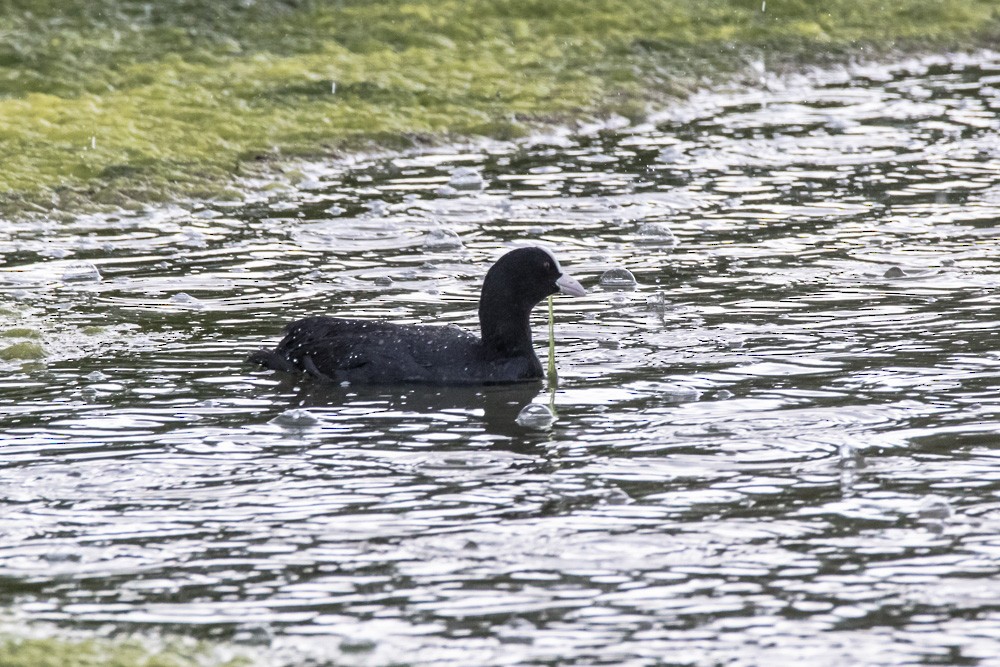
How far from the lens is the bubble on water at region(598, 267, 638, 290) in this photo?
44.1 feet

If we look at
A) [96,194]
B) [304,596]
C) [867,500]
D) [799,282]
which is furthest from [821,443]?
[96,194]

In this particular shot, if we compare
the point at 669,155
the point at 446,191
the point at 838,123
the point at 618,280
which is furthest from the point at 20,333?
the point at 838,123

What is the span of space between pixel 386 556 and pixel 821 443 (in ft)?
9.70

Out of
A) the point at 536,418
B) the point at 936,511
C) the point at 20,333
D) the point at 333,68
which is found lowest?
the point at 936,511

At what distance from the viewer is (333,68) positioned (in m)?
22.8

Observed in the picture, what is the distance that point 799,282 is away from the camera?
13484 millimetres

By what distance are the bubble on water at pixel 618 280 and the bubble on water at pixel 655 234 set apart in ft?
5.38

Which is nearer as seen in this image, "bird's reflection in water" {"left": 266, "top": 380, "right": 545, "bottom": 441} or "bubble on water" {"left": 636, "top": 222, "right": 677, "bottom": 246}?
"bird's reflection in water" {"left": 266, "top": 380, "right": 545, "bottom": 441}

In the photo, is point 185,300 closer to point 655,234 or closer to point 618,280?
point 618,280

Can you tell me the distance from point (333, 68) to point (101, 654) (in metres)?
17.0

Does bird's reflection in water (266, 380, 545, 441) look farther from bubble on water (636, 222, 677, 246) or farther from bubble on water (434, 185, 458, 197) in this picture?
bubble on water (434, 185, 458, 197)

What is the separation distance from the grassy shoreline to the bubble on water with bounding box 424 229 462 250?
3522 mm

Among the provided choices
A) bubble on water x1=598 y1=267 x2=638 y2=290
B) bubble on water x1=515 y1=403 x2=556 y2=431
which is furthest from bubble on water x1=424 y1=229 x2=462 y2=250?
bubble on water x1=515 y1=403 x2=556 y2=431

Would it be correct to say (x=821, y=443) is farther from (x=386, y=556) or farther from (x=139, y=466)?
Answer: (x=139, y=466)
